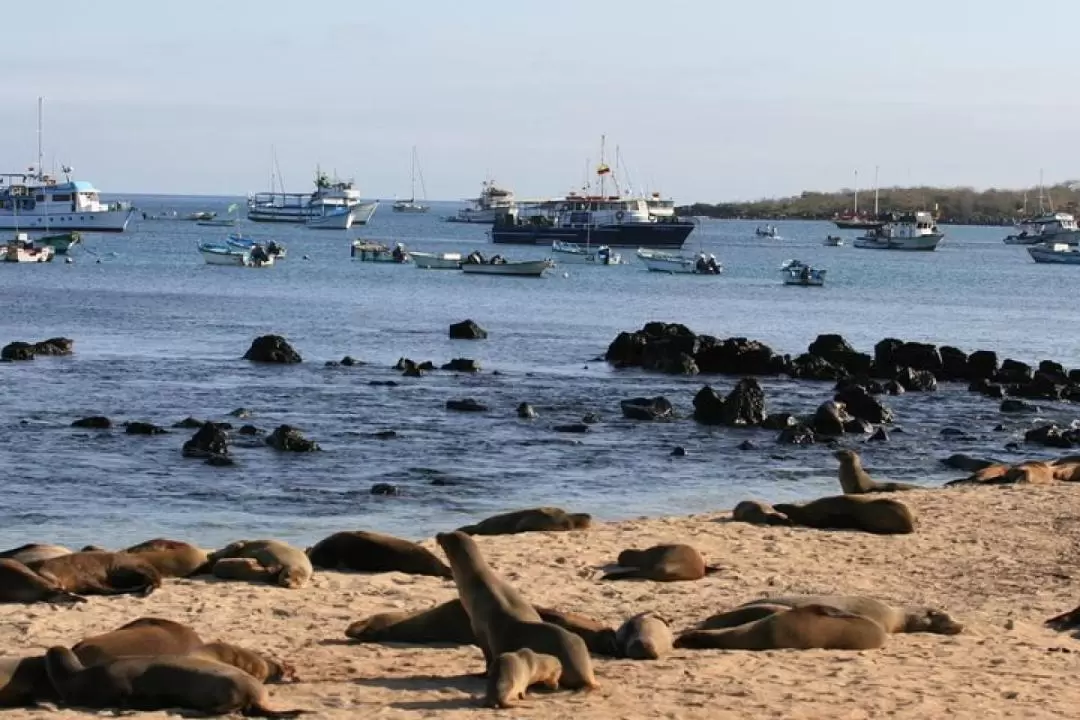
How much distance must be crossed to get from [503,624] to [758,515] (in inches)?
291

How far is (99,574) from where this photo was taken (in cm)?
1202

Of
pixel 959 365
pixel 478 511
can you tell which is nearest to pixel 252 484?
pixel 478 511

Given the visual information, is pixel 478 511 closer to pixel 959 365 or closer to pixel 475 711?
pixel 475 711

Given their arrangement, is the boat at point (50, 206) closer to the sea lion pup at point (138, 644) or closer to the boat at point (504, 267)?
the boat at point (504, 267)

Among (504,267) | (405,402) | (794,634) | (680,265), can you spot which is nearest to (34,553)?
(794,634)

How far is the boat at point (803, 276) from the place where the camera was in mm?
84625

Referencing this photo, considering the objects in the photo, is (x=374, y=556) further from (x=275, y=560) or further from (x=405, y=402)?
(x=405, y=402)

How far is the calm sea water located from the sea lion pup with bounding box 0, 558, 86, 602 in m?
5.37

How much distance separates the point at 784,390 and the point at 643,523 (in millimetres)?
19408

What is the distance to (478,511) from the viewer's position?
63.0 ft

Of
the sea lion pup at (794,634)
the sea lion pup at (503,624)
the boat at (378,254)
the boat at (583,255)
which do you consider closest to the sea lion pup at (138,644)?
the sea lion pup at (503,624)

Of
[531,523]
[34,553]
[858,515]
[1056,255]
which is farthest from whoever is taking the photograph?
[1056,255]

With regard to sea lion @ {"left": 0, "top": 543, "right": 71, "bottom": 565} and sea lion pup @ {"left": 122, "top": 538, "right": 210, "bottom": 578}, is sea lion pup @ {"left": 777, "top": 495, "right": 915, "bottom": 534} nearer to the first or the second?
sea lion pup @ {"left": 122, "top": 538, "right": 210, "bottom": 578}

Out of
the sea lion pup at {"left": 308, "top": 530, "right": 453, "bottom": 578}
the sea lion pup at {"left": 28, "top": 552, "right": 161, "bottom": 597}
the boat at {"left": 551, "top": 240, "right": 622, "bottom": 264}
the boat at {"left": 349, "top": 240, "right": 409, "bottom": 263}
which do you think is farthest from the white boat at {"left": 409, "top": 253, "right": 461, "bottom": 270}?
the sea lion pup at {"left": 28, "top": 552, "right": 161, "bottom": 597}
